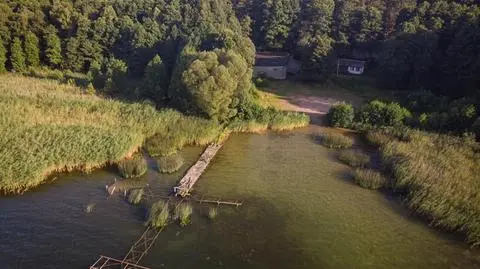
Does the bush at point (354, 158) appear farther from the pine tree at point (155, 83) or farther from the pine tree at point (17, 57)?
the pine tree at point (17, 57)

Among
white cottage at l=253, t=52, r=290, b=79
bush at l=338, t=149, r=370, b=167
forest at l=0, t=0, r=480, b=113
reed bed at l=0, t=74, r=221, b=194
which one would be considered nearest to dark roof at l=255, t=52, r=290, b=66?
white cottage at l=253, t=52, r=290, b=79

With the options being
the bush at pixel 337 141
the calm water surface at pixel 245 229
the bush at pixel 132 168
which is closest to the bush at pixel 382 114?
the bush at pixel 337 141

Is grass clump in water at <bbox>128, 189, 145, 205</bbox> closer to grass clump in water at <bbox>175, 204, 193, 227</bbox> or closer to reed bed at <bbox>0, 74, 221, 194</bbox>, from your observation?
grass clump in water at <bbox>175, 204, 193, 227</bbox>

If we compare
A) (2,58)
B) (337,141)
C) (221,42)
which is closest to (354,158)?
(337,141)

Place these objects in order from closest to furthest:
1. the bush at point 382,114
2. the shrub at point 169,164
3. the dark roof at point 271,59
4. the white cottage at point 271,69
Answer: the shrub at point 169,164 < the bush at point 382,114 < the white cottage at point 271,69 < the dark roof at point 271,59

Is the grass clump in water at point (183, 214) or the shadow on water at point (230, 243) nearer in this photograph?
the shadow on water at point (230, 243)

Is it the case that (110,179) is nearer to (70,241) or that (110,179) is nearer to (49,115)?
(70,241)

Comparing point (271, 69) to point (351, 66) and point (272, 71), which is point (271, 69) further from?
point (351, 66)
